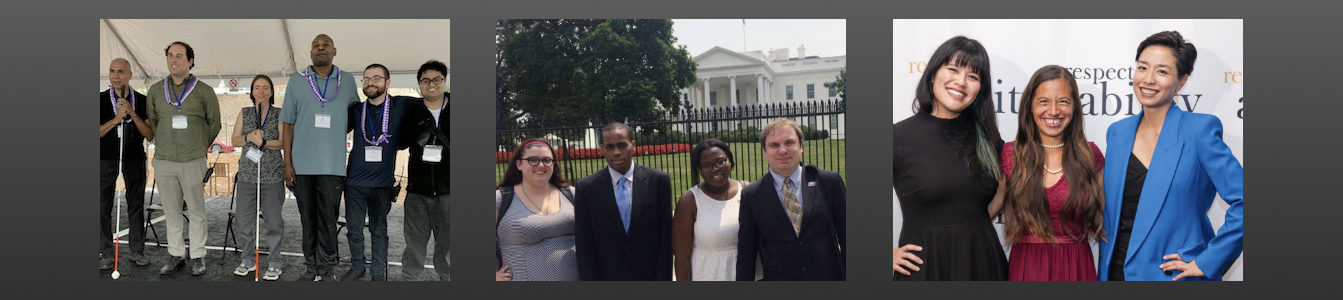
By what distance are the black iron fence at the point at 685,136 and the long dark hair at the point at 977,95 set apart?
0.50 meters

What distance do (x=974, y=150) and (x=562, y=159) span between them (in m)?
2.39

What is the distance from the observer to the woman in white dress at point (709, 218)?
4.93 meters

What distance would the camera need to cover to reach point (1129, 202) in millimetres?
4934

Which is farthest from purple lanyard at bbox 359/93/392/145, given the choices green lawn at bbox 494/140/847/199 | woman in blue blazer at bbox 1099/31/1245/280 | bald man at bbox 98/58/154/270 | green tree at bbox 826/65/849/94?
woman in blue blazer at bbox 1099/31/1245/280

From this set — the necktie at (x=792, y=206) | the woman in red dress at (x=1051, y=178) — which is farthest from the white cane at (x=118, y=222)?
the woman in red dress at (x=1051, y=178)

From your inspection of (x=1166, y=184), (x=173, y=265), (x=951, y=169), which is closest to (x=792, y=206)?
(x=951, y=169)

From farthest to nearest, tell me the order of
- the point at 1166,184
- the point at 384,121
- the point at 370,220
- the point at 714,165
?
the point at 370,220, the point at 384,121, the point at 714,165, the point at 1166,184

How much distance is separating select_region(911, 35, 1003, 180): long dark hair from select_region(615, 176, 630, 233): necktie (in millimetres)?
1758

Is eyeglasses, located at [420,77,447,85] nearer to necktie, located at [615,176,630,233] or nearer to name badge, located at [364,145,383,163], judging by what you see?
name badge, located at [364,145,383,163]

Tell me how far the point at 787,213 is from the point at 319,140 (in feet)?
9.41

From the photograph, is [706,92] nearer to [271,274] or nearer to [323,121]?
[323,121]

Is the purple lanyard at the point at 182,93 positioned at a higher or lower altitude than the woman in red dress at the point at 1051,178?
higher

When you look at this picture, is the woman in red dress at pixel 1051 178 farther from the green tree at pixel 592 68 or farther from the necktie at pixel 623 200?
the necktie at pixel 623 200

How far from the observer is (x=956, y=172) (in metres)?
4.85
